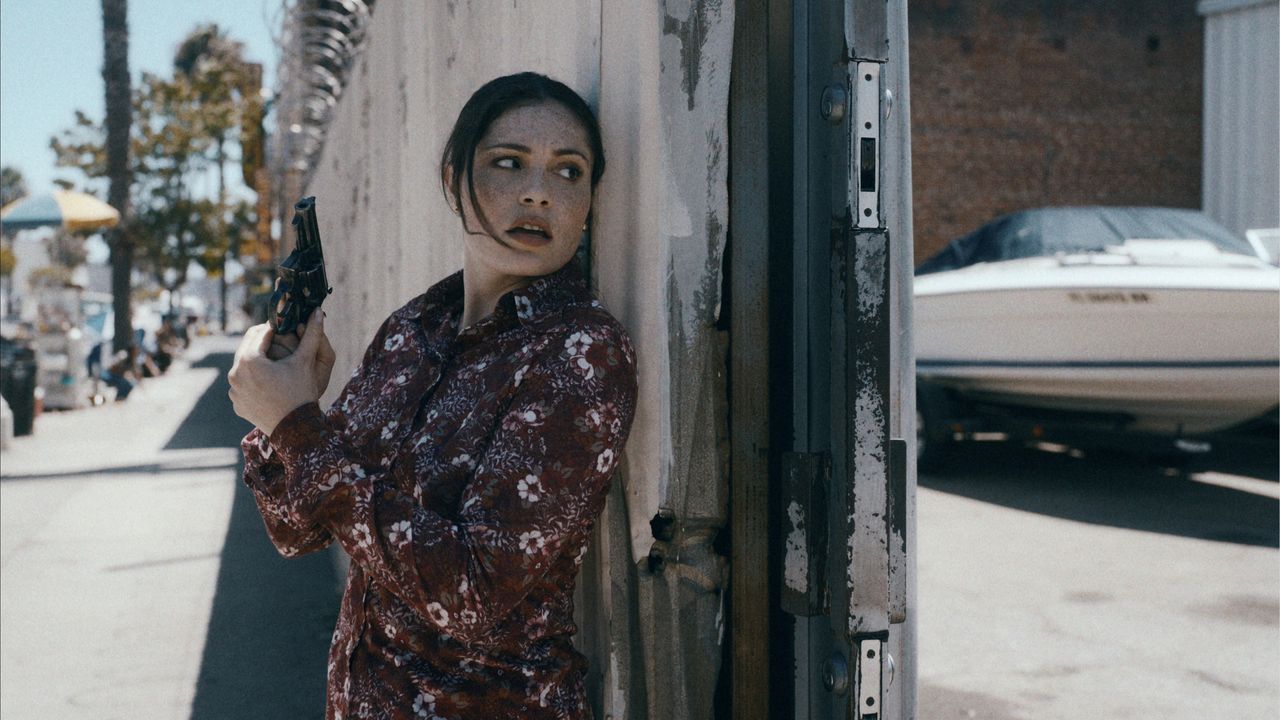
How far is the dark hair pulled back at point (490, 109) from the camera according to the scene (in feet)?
5.82

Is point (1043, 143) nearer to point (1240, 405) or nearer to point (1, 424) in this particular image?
point (1240, 405)

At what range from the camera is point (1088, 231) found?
336 inches

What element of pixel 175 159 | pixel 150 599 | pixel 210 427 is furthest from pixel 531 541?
pixel 175 159

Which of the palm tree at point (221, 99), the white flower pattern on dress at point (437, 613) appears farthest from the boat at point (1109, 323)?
the palm tree at point (221, 99)

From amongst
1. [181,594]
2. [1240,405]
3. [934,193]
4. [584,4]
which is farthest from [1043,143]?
[584,4]

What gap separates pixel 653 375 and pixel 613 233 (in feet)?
1.23

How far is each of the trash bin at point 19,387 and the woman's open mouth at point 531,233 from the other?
12305mm

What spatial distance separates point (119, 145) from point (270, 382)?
20.2 m

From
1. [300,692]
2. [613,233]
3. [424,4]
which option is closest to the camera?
[613,233]

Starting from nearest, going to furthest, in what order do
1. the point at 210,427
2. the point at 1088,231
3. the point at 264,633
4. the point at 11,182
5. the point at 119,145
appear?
the point at 264,633 → the point at 1088,231 → the point at 210,427 → the point at 119,145 → the point at 11,182

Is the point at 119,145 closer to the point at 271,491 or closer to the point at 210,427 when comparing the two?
the point at 210,427

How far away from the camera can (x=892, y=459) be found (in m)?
1.64

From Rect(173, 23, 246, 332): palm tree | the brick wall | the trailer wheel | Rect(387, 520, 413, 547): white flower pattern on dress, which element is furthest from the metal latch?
Rect(173, 23, 246, 332): palm tree

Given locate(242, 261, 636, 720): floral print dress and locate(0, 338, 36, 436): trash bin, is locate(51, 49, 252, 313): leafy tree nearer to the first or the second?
locate(0, 338, 36, 436): trash bin
